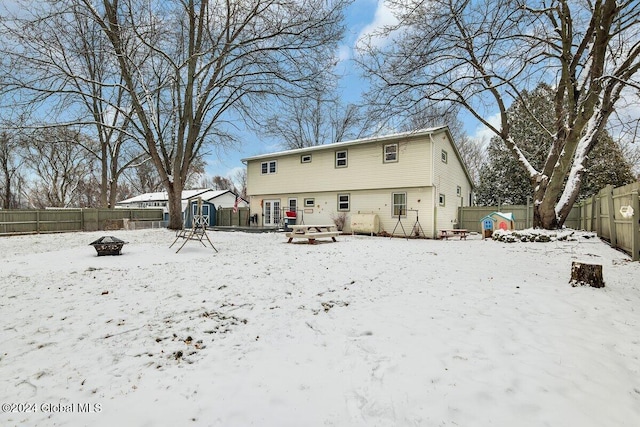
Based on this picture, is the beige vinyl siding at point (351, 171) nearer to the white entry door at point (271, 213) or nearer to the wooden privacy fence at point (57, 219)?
the white entry door at point (271, 213)

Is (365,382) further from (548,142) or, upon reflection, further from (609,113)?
(548,142)

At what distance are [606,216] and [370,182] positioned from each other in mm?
9197

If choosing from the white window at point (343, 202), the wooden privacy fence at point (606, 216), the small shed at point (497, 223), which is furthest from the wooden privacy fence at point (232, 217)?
the small shed at point (497, 223)

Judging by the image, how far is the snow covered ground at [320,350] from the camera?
196cm

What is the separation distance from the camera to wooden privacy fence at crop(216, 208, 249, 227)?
22734 mm

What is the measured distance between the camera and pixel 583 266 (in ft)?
15.4

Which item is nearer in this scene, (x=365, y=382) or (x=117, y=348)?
(x=365, y=382)

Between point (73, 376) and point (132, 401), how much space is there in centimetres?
74

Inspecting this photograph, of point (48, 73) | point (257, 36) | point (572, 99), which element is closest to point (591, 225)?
point (572, 99)

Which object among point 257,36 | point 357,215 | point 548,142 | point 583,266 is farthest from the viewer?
point 548,142

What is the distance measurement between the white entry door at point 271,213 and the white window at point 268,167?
78.2 inches

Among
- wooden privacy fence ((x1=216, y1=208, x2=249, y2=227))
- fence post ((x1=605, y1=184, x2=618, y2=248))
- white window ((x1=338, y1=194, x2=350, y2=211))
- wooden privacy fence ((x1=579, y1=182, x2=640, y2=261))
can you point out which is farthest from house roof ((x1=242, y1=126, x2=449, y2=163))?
wooden privacy fence ((x1=579, y1=182, x2=640, y2=261))

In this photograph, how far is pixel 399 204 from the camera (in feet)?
Result: 49.3

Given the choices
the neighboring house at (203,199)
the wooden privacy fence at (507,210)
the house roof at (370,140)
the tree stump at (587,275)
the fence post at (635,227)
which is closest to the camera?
the tree stump at (587,275)
